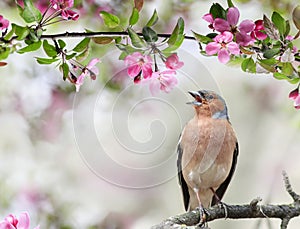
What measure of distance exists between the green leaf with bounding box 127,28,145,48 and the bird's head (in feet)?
1.28

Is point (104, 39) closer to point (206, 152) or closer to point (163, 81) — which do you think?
point (163, 81)

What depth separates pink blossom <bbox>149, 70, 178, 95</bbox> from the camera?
826 mm

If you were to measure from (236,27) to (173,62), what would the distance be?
93 millimetres

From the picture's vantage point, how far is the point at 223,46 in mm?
767

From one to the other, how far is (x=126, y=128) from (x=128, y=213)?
1.16 m

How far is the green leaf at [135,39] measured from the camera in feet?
2.38

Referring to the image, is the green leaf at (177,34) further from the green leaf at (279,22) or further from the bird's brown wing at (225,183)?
the bird's brown wing at (225,183)

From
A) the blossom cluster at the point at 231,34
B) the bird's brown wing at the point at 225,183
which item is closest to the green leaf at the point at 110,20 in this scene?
the blossom cluster at the point at 231,34

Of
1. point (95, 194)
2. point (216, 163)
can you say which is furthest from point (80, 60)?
point (95, 194)

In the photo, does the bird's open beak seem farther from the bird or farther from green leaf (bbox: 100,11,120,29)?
green leaf (bbox: 100,11,120,29)

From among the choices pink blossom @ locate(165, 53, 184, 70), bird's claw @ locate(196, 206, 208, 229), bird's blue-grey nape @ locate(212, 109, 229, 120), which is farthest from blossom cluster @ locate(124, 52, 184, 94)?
bird's blue-grey nape @ locate(212, 109, 229, 120)

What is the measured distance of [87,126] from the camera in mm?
970

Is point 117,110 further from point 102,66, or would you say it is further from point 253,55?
point 102,66

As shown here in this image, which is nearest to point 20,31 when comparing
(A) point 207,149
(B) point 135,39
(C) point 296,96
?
(B) point 135,39
